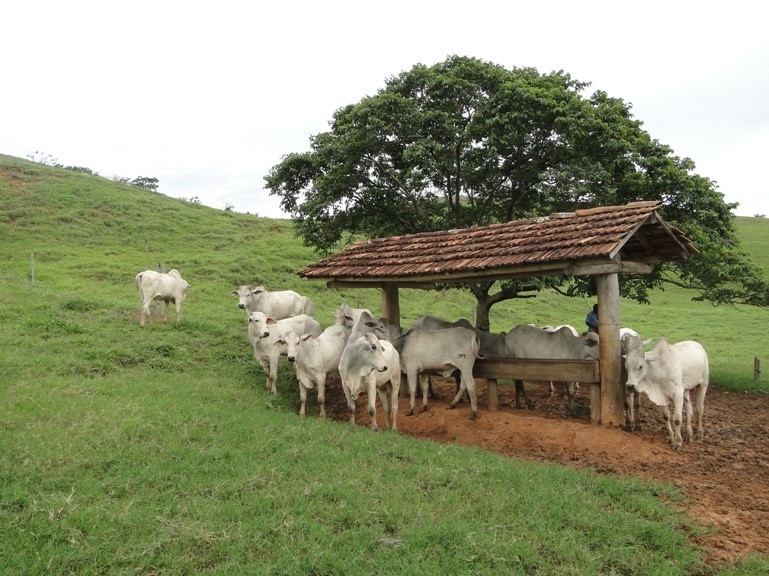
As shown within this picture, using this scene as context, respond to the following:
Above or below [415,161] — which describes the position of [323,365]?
below

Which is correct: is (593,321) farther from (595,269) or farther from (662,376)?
(595,269)

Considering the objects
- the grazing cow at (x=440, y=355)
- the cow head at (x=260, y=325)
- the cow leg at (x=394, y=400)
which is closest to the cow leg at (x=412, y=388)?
the grazing cow at (x=440, y=355)

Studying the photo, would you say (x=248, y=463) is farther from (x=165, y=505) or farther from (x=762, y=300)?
(x=762, y=300)

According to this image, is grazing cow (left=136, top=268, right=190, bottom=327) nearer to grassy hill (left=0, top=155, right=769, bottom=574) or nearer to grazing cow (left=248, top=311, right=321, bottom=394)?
grassy hill (left=0, top=155, right=769, bottom=574)

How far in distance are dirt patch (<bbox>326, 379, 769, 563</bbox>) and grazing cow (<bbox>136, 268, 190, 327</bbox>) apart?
14.8ft

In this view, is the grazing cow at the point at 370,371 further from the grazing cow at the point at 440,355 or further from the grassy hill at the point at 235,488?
the grassy hill at the point at 235,488

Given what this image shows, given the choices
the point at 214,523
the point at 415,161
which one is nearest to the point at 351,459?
the point at 214,523

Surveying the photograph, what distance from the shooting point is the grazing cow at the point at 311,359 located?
31.8 feet

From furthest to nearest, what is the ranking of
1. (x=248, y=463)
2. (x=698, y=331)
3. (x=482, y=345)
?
(x=698, y=331) → (x=482, y=345) → (x=248, y=463)

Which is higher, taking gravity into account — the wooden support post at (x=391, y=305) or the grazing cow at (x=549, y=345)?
the wooden support post at (x=391, y=305)

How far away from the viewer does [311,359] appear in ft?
32.7

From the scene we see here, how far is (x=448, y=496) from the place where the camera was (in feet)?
19.4

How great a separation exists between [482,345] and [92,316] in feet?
28.1

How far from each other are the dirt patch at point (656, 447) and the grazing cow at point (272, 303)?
7.08 feet
